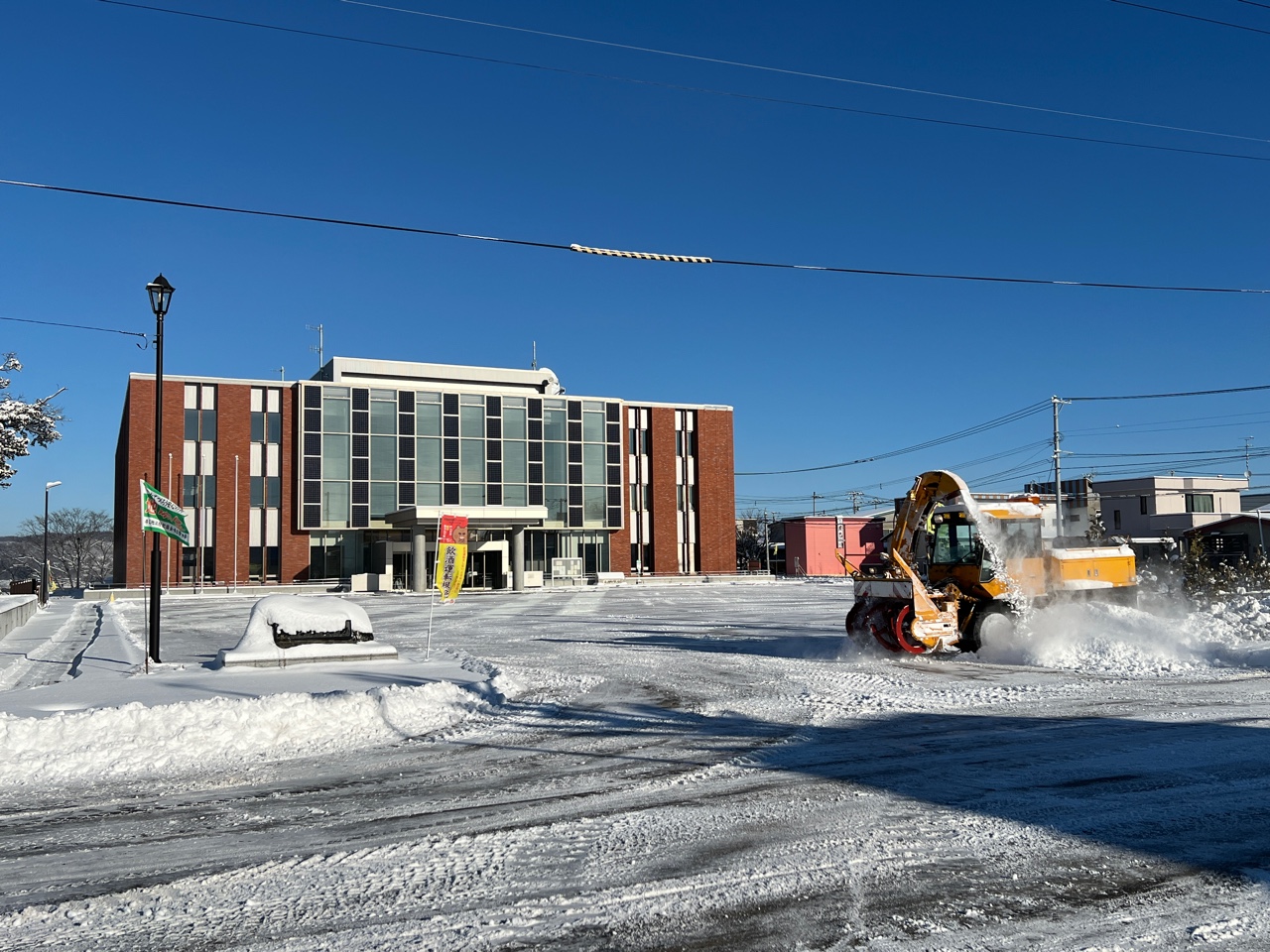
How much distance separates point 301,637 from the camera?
49.0 ft

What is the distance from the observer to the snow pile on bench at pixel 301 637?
1438cm

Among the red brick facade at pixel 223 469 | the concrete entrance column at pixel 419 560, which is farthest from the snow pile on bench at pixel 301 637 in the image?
the red brick facade at pixel 223 469

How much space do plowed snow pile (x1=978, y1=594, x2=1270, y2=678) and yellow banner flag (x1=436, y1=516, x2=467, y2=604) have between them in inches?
402

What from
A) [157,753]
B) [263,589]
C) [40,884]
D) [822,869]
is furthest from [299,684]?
[263,589]

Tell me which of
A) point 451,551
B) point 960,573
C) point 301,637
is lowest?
point 301,637

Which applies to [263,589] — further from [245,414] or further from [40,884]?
[40,884]

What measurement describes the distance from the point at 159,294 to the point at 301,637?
21.4 ft

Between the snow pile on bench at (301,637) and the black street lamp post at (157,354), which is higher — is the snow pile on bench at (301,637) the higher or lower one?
the lower one

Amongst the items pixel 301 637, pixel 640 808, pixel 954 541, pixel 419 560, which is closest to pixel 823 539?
pixel 419 560

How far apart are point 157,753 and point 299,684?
11.6ft

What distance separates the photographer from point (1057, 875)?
17.0ft

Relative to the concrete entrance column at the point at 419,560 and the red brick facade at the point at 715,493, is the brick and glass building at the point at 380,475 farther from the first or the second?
the red brick facade at the point at 715,493

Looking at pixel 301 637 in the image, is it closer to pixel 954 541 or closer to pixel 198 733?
pixel 198 733

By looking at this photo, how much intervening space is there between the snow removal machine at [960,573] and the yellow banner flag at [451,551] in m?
7.95
